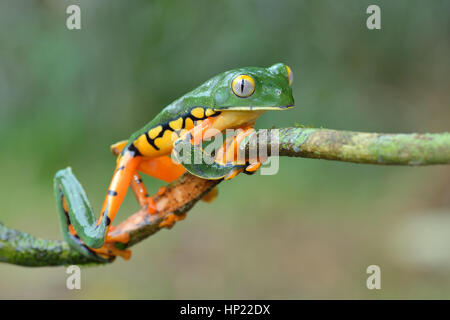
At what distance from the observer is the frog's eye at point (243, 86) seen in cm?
197

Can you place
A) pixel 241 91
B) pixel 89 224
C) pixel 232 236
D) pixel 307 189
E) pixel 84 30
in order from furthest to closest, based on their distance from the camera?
pixel 84 30 → pixel 307 189 → pixel 232 236 → pixel 89 224 → pixel 241 91

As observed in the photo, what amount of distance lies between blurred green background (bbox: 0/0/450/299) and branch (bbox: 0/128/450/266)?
196 centimetres

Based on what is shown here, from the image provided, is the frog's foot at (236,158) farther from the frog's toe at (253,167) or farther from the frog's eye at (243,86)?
the frog's eye at (243,86)

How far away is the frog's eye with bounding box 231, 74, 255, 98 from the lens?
1.97 meters

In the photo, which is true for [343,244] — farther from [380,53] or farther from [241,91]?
[241,91]

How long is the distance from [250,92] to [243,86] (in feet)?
0.13

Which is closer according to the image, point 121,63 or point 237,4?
point 237,4

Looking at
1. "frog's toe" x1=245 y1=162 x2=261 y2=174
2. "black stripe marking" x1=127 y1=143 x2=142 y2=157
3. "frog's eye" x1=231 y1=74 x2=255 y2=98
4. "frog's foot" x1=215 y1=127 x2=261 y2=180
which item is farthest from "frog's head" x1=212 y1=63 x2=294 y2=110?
"black stripe marking" x1=127 y1=143 x2=142 y2=157

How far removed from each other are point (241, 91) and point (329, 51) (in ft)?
12.6

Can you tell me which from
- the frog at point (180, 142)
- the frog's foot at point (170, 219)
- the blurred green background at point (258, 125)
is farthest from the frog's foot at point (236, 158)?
the blurred green background at point (258, 125)

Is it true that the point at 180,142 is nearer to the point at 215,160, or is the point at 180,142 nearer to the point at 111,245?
the point at 215,160

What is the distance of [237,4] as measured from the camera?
17.3ft

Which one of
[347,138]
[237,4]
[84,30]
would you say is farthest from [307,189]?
[347,138]

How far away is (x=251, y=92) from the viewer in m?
1.98
